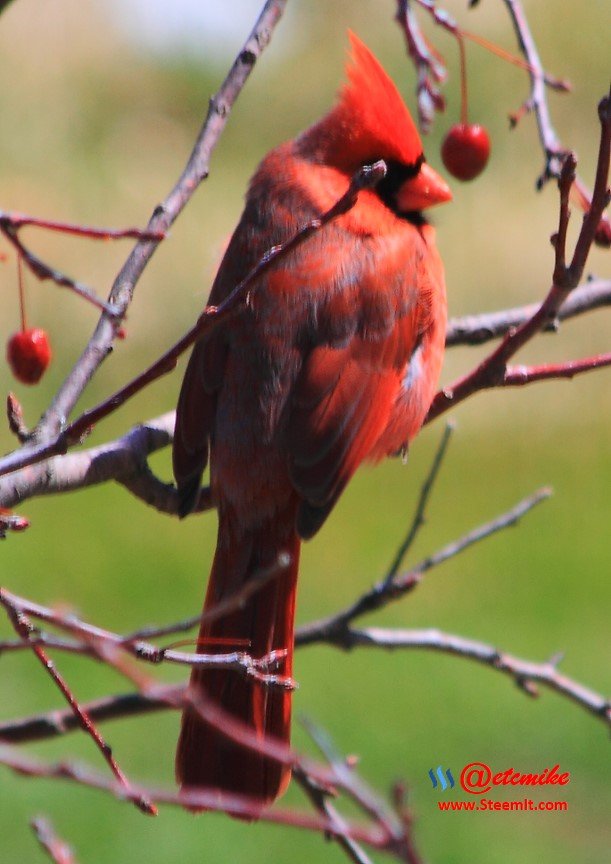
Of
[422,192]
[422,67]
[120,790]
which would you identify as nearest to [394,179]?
[422,192]

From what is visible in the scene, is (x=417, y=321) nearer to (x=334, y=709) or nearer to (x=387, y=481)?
(x=334, y=709)

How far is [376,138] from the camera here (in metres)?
2.65

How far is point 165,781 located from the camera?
4.32 m

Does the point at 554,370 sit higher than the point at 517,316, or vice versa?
the point at 554,370

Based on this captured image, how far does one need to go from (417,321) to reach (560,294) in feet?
2.80

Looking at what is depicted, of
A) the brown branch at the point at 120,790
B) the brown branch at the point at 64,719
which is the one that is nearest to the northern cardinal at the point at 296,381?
the brown branch at the point at 64,719

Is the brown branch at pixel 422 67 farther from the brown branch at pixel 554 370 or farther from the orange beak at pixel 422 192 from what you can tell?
the brown branch at pixel 554 370

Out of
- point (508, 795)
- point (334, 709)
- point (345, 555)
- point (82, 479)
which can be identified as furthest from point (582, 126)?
point (82, 479)

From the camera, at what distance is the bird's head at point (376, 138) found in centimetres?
258

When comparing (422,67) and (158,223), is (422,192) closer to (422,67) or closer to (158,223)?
(422,67)

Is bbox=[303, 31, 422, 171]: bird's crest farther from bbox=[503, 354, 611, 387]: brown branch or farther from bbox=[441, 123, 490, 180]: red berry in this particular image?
bbox=[503, 354, 611, 387]: brown branch

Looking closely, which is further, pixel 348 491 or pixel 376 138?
pixel 348 491

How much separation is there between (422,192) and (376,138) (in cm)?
14

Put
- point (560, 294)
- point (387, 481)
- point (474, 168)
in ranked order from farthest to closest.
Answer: point (387, 481)
point (474, 168)
point (560, 294)
